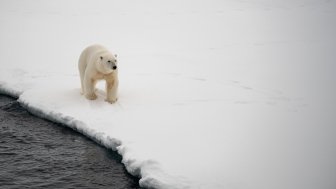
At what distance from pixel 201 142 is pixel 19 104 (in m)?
3.89

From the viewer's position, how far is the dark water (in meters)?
5.05

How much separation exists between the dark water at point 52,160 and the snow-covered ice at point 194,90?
22cm

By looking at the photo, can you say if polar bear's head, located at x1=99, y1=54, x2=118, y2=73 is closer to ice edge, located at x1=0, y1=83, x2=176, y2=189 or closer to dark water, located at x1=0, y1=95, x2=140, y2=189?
ice edge, located at x1=0, y1=83, x2=176, y2=189

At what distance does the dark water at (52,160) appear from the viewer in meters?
5.05

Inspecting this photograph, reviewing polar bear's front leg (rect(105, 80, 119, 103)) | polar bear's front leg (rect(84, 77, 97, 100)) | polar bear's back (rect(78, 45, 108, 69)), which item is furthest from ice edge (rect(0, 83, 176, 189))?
polar bear's back (rect(78, 45, 108, 69))

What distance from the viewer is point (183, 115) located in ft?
22.6

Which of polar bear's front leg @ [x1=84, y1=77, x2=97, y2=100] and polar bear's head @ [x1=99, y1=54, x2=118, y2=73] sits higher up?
polar bear's head @ [x1=99, y1=54, x2=118, y2=73]

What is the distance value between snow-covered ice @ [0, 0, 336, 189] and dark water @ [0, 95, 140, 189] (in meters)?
0.22

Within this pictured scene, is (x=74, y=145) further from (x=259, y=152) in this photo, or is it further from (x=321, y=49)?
(x=321, y=49)

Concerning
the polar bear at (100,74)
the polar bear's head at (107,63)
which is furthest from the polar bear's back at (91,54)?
the polar bear's head at (107,63)

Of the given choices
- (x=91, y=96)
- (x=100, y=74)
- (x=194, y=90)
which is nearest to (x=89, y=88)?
(x=91, y=96)

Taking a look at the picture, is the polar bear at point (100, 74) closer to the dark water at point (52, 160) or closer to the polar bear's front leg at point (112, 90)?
the polar bear's front leg at point (112, 90)

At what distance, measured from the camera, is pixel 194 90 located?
27.5 ft

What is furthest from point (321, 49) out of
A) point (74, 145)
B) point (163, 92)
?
point (74, 145)
